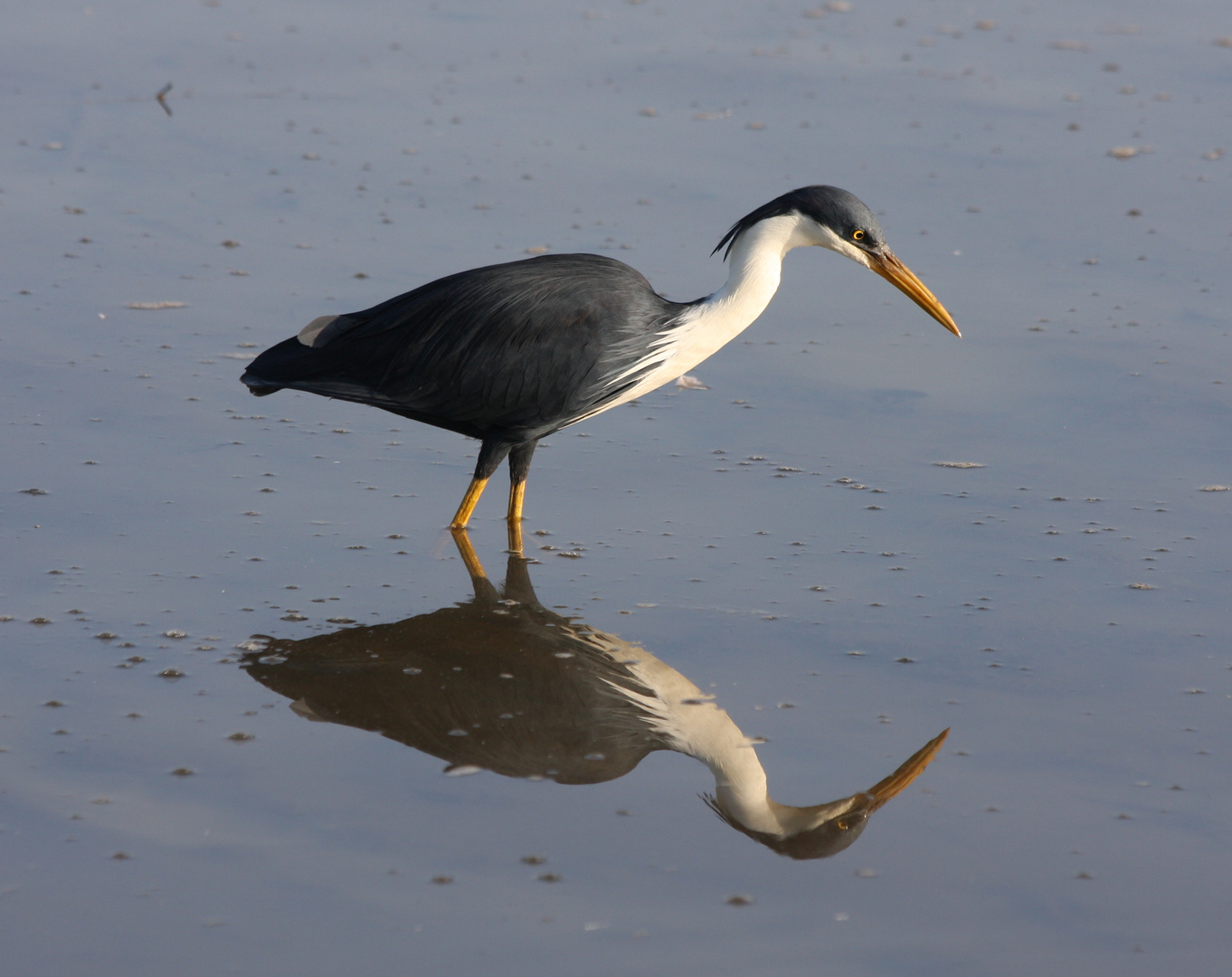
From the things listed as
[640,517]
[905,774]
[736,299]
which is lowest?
[905,774]

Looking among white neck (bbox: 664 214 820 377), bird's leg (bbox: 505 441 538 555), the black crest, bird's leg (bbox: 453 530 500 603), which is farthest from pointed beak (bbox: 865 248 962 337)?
bird's leg (bbox: 453 530 500 603)

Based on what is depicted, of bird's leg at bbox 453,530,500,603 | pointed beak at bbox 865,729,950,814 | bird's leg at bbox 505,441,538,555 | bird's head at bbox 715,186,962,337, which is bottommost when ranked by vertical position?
pointed beak at bbox 865,729,950,814

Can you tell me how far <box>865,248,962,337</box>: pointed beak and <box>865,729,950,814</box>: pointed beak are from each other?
185 centimetres

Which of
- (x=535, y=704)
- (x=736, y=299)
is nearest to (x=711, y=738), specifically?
(x=535, y=704)

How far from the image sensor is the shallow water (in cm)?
336

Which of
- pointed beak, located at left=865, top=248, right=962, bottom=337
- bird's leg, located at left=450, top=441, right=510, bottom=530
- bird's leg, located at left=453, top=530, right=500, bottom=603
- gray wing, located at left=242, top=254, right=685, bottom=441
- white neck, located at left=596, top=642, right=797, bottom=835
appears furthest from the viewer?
pointed beak, located at left=865, top=248, right=962, bottom=337

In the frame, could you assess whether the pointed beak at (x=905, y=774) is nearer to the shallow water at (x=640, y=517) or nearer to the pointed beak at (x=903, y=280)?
the shallow water at (x=640, y=517)

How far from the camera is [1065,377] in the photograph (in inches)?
260

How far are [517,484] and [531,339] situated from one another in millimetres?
550

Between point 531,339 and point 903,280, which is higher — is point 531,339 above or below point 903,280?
below

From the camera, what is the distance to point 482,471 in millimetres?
5172

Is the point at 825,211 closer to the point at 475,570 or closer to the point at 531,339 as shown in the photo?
the point at 531,339

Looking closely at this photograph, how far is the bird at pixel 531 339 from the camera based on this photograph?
5.03 m

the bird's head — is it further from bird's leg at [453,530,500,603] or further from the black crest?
bird's leg at [453,530,500,603]
